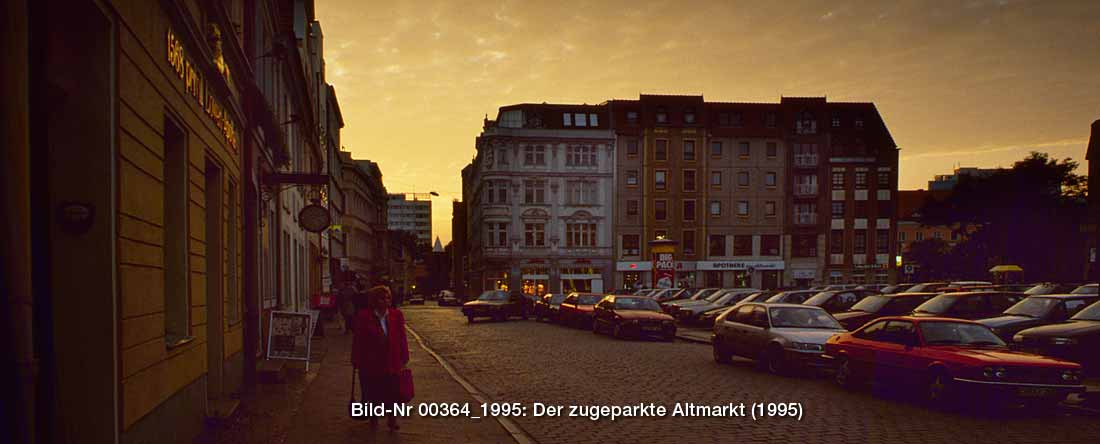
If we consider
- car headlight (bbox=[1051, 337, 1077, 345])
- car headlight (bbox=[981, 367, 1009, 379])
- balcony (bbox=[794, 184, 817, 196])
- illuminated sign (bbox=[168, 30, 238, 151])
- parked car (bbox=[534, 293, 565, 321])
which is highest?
balcony (bbox=[794, 184, 817, 196])

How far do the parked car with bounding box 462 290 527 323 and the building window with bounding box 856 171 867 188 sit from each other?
40453 millimetres

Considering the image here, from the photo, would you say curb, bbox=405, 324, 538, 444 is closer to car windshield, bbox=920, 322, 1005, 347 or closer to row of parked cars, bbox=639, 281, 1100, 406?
row of parked cars, bbox=639, 281, 1100, 406

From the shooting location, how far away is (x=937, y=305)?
65.0 ft

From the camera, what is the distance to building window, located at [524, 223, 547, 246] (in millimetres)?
68950

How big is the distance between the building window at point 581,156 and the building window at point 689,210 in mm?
8018

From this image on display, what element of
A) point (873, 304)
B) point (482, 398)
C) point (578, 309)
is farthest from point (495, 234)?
point (482, 398)

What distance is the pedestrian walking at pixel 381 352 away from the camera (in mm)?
9688

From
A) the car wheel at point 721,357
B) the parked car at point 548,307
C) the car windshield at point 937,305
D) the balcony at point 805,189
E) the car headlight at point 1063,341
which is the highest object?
the balcony at point 805,189

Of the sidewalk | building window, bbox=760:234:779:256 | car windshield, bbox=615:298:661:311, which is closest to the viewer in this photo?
the sidewalk

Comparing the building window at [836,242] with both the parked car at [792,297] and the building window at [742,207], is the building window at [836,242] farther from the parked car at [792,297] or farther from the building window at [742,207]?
the parked car at [792,297]

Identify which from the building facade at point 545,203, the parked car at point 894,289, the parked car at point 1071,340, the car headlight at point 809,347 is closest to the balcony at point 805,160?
the building facade at point 545,203

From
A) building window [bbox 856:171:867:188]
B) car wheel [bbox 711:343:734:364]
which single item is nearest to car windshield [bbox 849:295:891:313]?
car wheel [bbox 711:343:734:364]

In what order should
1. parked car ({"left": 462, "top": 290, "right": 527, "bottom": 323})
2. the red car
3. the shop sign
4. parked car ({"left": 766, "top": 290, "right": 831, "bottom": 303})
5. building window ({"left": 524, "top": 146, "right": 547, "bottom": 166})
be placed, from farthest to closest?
the shop sign → building window ({"left": 524, "top": 146, "right": 547, "bottom": 166}) → parked car ({"left": 462, "top": 290, "right": 527, "bottom": 323}) → parked car ({"left": 766, "top": 290, "right": 831, "bottom": 303}) → the red car

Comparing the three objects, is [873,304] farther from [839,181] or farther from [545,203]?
[839,181]
